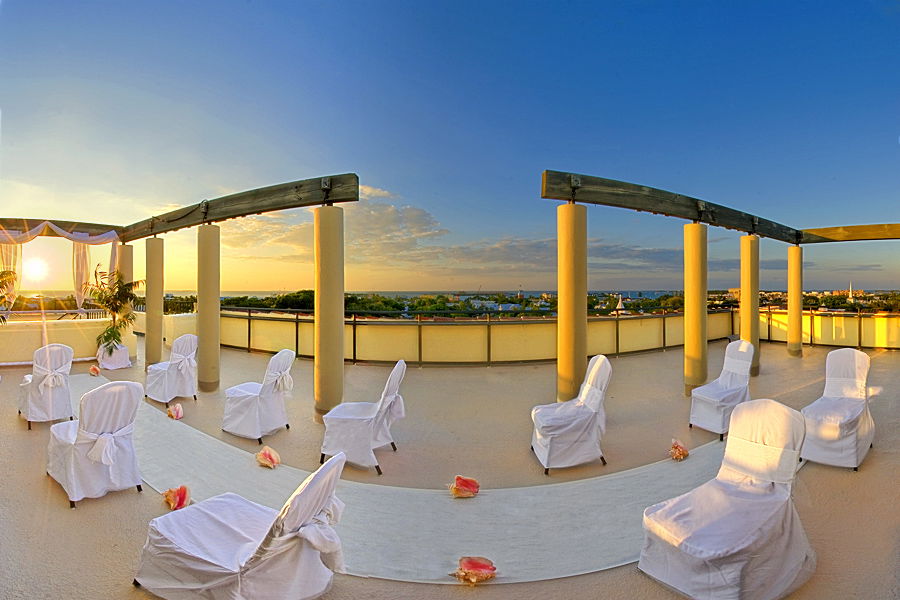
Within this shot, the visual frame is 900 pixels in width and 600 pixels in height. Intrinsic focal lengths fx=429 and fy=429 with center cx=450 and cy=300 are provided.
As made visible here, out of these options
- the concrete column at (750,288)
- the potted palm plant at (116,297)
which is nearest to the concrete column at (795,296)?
the concrete column at (750,288)

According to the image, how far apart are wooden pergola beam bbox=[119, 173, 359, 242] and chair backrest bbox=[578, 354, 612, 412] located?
3886 mm

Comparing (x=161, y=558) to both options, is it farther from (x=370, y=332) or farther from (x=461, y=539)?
(x=370, y=332)

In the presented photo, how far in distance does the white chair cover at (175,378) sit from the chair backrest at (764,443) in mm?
7803

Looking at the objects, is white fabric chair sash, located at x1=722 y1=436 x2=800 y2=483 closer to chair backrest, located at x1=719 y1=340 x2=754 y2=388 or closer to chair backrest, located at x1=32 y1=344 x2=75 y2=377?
chair backrest, located at x1=719 y1=340 x2=754 y2=388

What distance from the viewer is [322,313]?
620 centimetres

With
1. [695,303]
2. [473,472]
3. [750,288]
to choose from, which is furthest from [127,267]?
[750,288]

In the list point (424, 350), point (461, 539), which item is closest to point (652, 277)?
point (424, 350)

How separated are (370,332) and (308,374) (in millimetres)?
1727

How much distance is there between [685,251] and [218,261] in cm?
862

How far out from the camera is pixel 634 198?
7074 mm

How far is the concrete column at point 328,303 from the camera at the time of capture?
20.2 ft

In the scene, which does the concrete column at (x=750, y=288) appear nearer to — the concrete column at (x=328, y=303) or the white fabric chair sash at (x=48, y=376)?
the concrete column at (x=328, y=303)

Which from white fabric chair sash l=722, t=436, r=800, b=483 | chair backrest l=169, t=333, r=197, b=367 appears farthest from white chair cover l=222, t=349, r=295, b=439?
white fabric chair sash l=722, t=436, r=800, b=483

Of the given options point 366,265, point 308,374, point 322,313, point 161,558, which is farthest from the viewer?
point 366,265
